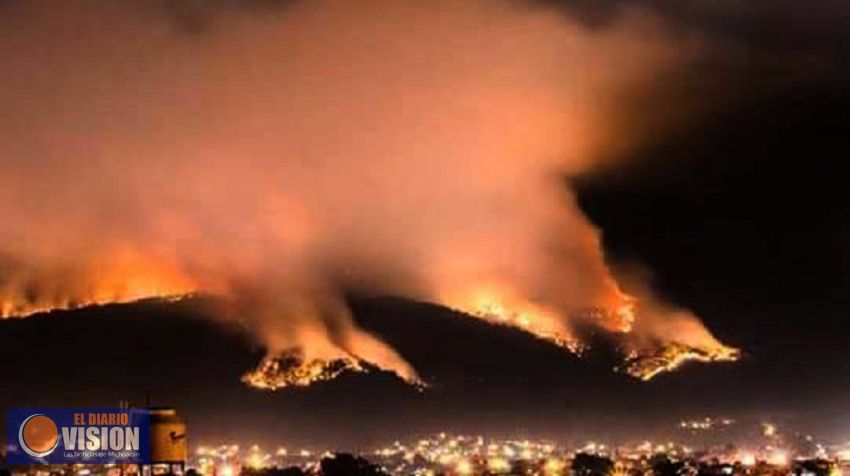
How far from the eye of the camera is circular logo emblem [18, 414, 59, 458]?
3497 centimetres

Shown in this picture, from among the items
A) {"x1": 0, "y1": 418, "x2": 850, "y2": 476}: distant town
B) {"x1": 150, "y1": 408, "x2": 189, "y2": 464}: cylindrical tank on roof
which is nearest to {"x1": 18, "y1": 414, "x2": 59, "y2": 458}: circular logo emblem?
{"x1": 150, "y1": 408, "x2": 189, "y2": 464}: cylindrical tank on roof

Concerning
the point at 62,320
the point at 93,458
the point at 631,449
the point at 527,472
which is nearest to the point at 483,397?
the point at 631,449

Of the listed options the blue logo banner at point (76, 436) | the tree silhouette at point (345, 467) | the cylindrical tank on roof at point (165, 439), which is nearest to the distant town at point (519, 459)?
the tree silhouette at point (345, 467)

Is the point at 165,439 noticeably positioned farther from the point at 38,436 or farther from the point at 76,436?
the point at 38,436

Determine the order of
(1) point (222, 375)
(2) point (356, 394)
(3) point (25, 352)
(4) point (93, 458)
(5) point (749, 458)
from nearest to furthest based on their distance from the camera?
(4) point (93, 458) → (3) point (25, 352) → (1) point (222, 375) → (2) point (356, 394) → (5) point (749, 458)

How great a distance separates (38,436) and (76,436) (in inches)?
62.1

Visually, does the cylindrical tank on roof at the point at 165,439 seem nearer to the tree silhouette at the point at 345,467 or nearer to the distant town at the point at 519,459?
the distant town at the point at 519,459

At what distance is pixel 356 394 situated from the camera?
12425 cm

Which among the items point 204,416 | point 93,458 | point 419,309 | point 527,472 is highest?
point 419,309

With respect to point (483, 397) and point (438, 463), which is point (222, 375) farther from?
point (483, 397)

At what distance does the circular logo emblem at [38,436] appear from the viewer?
115ft

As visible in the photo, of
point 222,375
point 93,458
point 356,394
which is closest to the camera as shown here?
point 93,458

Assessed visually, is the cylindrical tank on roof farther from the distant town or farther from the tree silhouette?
the tree silhouette

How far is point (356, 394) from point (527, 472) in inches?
1019
